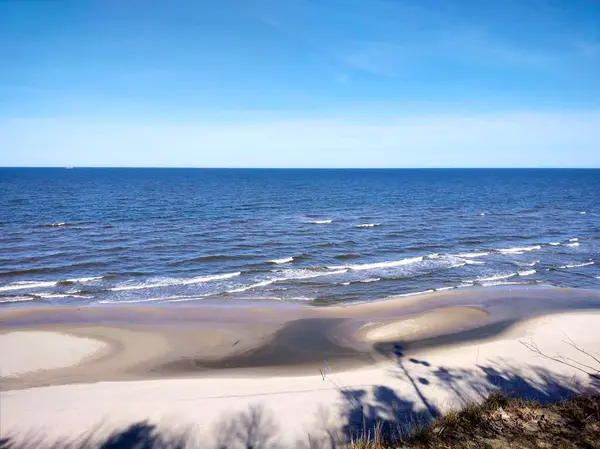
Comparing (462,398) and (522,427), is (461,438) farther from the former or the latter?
(462,398)

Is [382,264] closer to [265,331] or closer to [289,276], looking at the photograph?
[289,276]

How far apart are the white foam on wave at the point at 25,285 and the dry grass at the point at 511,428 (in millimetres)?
22045

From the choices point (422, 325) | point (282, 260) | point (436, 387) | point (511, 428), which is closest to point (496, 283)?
point (422, 325)

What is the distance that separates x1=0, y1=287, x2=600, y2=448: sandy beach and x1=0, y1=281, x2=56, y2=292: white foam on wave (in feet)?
13.3

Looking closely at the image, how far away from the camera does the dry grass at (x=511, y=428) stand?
742 centimetres

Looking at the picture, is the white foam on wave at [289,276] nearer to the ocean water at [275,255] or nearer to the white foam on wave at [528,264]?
the ocean water at [275,255]

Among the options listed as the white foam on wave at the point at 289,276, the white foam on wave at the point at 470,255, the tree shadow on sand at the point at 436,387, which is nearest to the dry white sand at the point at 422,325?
the tree shadow on sand at the point at 436,387

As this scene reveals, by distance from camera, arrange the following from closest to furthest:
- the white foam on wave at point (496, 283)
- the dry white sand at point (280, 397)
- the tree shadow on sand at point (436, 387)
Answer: the dry white sand at point (280, 397), the tree shadow on sand at point (436, 387), the white foam on wave at point (496, 283)

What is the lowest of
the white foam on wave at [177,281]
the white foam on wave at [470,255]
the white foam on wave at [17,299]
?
the white foam on wave at [17,299]

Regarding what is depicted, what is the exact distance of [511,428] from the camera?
7.97 m

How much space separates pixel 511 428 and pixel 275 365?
7.82 meters

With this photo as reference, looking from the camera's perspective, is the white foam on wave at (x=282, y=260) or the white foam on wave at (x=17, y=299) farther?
the white foam on wave at (x=282, y=260)

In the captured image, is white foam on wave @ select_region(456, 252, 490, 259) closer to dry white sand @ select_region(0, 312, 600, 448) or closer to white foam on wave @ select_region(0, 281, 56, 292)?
dry white sand @ select_region(0, 312, 600, 448)

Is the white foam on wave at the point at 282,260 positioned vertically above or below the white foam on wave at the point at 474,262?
above
